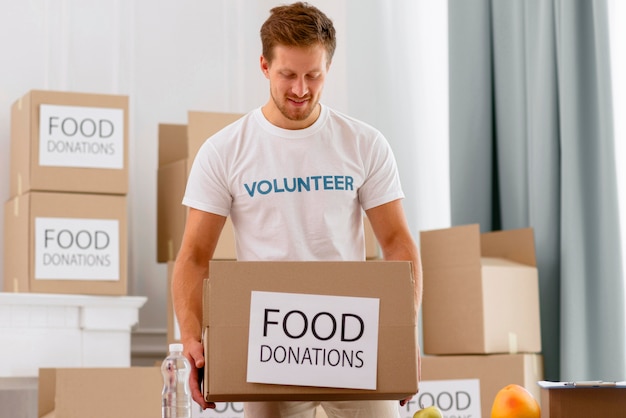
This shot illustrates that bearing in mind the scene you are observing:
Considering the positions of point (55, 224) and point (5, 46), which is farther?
point (5, 46)

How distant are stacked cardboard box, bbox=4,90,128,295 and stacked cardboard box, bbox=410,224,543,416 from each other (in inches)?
36.8

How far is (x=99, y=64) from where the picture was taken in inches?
136

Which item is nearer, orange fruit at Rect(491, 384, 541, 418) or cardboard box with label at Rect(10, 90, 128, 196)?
orange fruit at Rect(491, 384, 541, 418)

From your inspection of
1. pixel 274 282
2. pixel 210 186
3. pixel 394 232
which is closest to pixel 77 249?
pixel 210 186

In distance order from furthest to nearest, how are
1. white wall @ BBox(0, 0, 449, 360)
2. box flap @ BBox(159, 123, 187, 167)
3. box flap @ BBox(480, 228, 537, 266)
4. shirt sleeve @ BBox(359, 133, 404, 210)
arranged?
1. white wall @ BBox(0, 0, 449, 360)
2. box flap @ BBox(159, 123, 187, 167)
3. box flap @ BBox(480, 228, 537, 266)
4. shirt sleeve @ BBox(359, 133, 404, 210)

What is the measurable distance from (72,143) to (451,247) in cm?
115

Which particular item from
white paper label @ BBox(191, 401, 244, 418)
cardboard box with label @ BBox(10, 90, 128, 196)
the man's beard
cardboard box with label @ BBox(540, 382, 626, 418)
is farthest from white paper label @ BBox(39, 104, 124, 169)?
cardboard box with label @ BBox(540, 382, 626, 418)

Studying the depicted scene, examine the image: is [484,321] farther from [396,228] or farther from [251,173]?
[251,173]

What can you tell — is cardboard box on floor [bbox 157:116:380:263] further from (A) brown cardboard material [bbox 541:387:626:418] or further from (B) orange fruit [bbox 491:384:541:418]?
(A) brown cardboard material [bbox 541:387:626:418]

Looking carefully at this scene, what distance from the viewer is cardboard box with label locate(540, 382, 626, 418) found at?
4.47ft

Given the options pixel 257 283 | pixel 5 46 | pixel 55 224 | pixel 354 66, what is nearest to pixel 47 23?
pixel 5 46

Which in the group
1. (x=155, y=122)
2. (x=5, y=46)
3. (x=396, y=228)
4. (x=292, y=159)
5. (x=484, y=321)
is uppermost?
(x=5, y=46)

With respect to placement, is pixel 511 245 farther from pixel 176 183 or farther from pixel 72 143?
pixel 72 143

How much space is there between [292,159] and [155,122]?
1.92 meters
